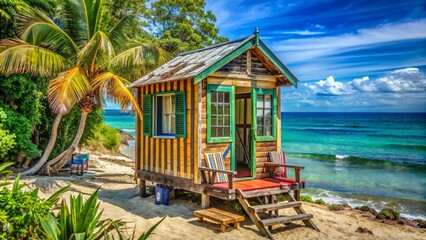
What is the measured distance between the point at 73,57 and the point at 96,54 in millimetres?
1327

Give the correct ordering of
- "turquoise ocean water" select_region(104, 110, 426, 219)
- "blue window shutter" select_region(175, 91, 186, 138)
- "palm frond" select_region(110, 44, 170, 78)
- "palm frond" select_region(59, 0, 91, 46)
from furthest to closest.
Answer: "turquoise ocean water" select_region(104, 110, 426, 219) → "palm frond" select_region(110, 44, 170, 78) → "palm frond" select_region(59, 0, 91, 46) → "blue window shutter" select_region(175, 91, 186, 138)

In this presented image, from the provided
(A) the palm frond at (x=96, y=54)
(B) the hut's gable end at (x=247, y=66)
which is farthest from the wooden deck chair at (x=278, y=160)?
(A) the palm frond at (x=96, y=54)

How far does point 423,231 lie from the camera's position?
10633 mm

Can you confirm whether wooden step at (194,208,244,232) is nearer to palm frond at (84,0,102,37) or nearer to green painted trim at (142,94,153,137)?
green painted trim at (142,94,153,137)

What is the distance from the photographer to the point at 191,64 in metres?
9.95

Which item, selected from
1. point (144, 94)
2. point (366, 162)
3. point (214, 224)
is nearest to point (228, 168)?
point (214, 224)

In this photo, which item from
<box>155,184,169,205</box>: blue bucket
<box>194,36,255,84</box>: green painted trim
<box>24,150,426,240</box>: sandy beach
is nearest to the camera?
<box>24,150,426,240</box>: sandy beach

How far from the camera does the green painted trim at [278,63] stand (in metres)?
9.53

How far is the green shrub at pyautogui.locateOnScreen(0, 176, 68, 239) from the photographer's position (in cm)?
475

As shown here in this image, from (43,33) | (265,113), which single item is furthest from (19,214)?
(43,33)

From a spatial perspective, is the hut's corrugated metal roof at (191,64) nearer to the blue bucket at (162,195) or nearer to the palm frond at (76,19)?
the blue bucket at (162,195)

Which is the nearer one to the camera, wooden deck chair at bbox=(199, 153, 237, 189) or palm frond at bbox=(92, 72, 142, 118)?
wooden deck chair at bbox=(199, 153, 237, 189)

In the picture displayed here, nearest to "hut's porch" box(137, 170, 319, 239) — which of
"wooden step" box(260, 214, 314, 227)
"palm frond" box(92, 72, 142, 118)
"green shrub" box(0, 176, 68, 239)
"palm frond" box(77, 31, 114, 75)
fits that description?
"wooden step" box(260, 214, 314, 227)

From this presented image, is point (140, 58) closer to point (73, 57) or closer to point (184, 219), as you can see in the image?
point (73, 57)
